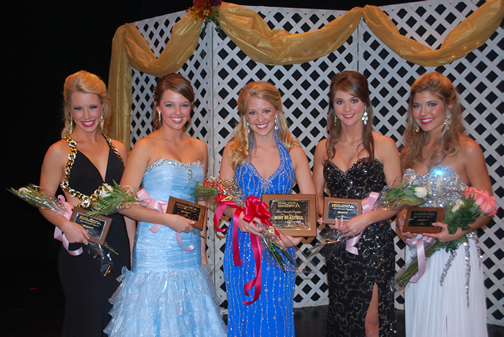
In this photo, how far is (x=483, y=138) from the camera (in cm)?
459

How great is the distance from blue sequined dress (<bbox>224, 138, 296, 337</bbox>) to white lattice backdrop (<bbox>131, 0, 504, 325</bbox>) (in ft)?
6.53

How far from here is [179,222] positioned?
243 centimetres

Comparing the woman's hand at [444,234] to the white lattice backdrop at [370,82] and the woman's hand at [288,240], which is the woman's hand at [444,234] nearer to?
the woman's hand at [288,240]

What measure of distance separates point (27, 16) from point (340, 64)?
16.9 ft

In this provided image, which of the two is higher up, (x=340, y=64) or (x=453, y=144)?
(x=340, y=64)

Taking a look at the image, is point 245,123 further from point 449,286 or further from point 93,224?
point 449,286

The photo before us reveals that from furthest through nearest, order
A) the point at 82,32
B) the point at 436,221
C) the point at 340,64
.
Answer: the point at 82,32 → the point at 340,64 → the point at 436,221

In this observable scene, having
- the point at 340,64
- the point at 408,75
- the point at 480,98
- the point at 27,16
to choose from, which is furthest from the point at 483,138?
the point at 27,16

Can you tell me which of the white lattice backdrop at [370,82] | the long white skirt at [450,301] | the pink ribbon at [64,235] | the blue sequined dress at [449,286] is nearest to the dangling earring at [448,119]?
the blue sequined dress at [449,286]

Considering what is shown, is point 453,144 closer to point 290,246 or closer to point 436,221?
point 436,221

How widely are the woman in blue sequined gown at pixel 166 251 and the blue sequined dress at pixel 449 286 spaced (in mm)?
1321

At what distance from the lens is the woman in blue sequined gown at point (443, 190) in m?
2.48

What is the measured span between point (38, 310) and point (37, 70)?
13.2 ft

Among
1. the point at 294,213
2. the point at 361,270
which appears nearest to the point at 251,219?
the point at 294,213
